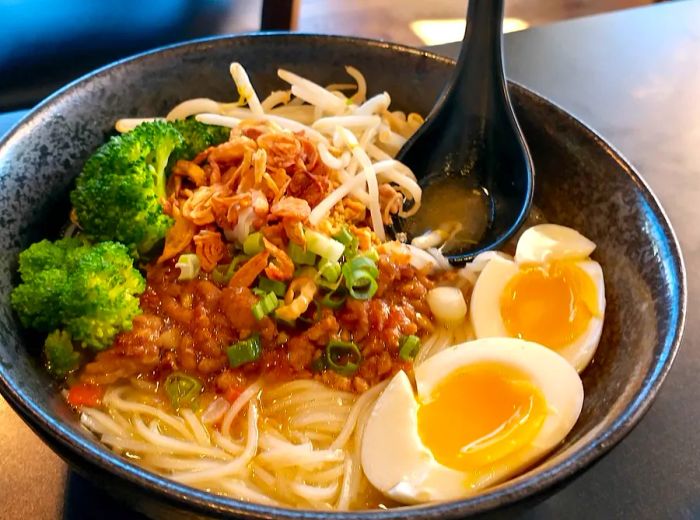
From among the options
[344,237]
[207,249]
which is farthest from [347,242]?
[207,249]

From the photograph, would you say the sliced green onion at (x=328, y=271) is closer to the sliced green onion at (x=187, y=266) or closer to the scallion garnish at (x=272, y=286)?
the scallion garnish at (x=272, y=286)

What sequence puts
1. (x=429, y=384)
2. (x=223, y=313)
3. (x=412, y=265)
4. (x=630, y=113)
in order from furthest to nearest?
1. (x=630, y=113)
2. (x=412, y=265)
3. (x=223, y=313)
4. (x=429, y=384)

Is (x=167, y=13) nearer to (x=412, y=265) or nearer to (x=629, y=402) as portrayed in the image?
(x=412, y=265)

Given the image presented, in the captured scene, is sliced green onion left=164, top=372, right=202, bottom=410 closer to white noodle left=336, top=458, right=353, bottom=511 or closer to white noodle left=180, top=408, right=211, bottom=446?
white noodle left=180, top=408, right=211, bottom=446

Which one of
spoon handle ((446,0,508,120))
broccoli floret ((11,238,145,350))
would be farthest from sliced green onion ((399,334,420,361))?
spoon handle ((446,0,508,120))

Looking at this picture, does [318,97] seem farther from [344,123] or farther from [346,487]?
[346,487]

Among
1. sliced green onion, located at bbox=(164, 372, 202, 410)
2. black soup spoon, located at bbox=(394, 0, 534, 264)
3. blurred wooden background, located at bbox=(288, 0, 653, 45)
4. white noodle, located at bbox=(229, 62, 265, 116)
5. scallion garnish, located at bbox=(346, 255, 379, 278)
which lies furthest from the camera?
blurred wooden background, located at bbox=(288, 0, 653, 45)

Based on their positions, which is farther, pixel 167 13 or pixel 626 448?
pixel 167 13

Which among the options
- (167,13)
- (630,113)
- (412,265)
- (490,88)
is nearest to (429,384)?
(412,265)
